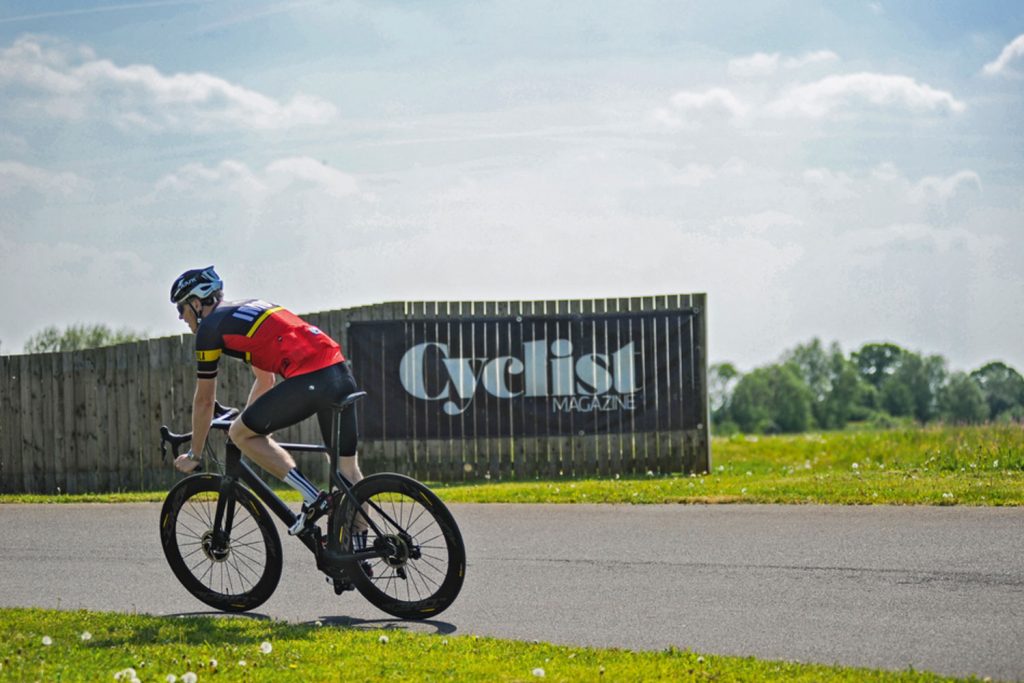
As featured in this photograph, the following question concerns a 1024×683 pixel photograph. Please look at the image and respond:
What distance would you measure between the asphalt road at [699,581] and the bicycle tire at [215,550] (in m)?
0.22

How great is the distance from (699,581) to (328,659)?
345cm

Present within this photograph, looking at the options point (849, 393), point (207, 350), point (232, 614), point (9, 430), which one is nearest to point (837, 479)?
point (232, 614)

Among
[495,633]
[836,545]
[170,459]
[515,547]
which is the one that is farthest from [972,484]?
[170,459]

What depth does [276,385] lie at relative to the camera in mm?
7426

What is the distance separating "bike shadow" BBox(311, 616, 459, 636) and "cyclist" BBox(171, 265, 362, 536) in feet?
1.99

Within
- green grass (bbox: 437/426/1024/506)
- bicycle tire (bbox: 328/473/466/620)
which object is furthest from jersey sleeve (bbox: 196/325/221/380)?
green grass (bbox: 437/426/1024/506)

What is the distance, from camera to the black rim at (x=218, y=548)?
7.75m

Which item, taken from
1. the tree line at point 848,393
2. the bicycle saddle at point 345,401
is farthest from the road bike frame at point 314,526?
the tree line at point 848,393

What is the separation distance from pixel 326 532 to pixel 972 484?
8.86m

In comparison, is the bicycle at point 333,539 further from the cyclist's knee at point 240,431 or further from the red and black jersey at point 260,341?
the red and black jersey at point 260,341

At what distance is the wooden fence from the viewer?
19.1m

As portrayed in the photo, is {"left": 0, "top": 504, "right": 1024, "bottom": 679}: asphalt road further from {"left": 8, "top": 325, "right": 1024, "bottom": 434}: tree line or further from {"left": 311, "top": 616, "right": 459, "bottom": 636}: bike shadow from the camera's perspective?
{"left": 8, "top": 325, "right": 1024, "bottom": 434}: tree line

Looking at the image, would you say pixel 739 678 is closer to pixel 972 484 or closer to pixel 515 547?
pixel 515 547

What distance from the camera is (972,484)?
1377cm
